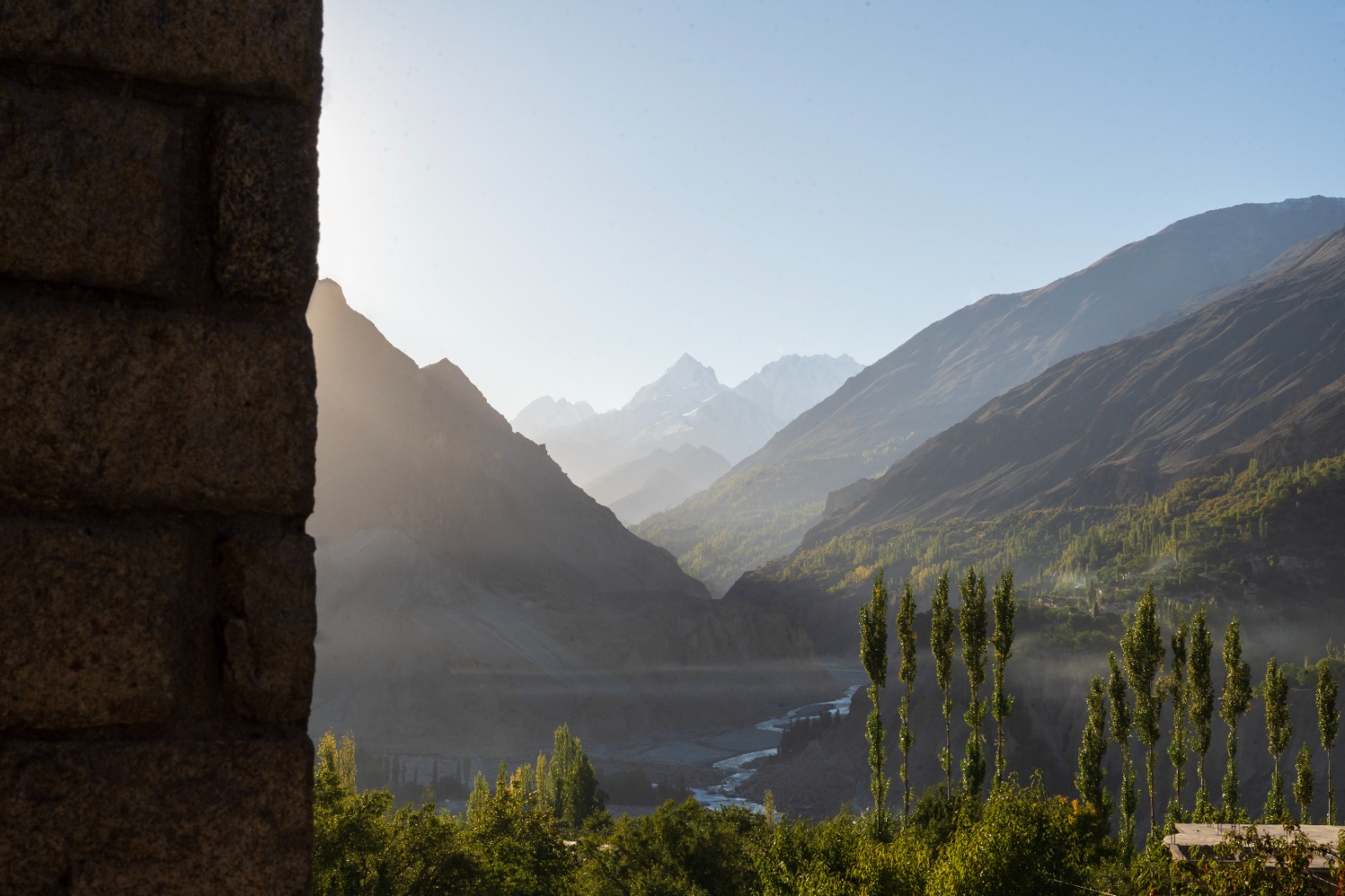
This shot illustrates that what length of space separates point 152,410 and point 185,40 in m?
0.56

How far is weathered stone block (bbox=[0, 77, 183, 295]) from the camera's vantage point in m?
1.48

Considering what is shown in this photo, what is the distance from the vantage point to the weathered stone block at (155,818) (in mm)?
1423

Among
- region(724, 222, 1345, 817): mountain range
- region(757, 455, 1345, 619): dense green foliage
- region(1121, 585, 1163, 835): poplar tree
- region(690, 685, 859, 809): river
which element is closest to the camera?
region(1121, 585, 1163, 835): poplar tree

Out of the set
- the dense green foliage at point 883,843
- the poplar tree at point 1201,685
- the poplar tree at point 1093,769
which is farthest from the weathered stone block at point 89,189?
the poplar tree at point 1201,685

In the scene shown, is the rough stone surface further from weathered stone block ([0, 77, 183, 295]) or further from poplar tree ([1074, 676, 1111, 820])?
poplar tree ([1074, 676, 1111, 820])

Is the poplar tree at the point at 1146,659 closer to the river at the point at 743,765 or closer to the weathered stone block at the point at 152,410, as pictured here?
the river at the point at 743,765

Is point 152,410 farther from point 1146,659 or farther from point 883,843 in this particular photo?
point 1146,659

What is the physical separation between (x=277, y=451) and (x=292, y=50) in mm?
637

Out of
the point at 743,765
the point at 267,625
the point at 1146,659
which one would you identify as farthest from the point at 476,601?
the point at 267,625

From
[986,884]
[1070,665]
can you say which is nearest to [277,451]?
[986,884]

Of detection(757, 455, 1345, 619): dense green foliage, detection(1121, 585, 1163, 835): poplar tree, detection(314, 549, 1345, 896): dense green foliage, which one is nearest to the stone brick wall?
detection(314, 549, 1345, 896): dense green foliage

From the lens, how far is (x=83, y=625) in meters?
1.48

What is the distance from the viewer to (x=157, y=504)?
1.57 meters

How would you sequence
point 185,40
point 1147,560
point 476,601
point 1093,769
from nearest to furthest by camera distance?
point 185,40 → point 1093,769 → point 476,601 → point 1147,560
